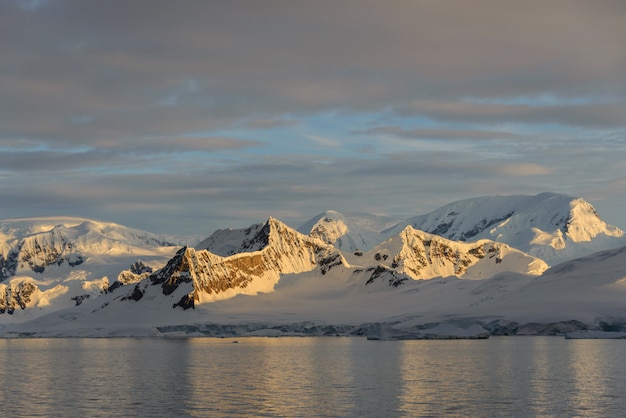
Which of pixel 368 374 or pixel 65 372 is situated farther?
pixel 65 372

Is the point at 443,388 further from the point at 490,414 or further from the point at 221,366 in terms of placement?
the point at 221,366

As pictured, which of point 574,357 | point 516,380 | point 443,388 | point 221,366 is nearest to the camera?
point 443,388

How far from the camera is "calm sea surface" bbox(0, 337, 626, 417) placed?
91.2 metres

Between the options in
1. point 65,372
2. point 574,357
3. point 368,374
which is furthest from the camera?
point 574,357

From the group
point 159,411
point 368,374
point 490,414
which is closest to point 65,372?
point 368,374

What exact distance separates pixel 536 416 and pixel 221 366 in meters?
73.5

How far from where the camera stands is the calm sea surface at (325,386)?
91181 mm

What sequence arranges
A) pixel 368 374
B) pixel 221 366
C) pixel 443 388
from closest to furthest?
pixel 443 388 → pixel 368 374 → pixel 221 366

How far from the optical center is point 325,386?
112 metres

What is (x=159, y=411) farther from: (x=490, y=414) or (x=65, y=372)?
(x=65, y=372)

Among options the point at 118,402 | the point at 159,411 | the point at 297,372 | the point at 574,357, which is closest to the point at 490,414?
the point at 159,411

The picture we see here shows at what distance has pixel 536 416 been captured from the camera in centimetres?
8569

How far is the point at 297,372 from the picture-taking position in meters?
135

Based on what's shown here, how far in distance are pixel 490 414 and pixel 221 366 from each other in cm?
7084
